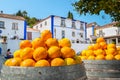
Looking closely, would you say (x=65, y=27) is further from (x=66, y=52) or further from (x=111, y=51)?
(x=66, y=52)

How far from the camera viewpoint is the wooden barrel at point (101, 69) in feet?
12.0

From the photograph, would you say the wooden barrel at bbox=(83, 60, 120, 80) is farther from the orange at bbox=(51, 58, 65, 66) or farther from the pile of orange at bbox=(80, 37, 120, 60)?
the orange at bbox=(51, 58, 65, 66)

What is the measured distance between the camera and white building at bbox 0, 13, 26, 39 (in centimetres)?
4078

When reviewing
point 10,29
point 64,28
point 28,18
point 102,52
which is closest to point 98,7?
point 102,52

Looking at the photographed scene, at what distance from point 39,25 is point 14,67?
54.6 m

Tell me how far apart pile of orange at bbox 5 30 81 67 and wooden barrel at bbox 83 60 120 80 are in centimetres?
114

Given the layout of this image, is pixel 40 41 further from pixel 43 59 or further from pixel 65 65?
pixel 65 65

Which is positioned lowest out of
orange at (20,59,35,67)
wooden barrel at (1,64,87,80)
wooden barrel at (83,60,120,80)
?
wooden barrel at (83,60,120,80)

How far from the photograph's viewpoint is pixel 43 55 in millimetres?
2355

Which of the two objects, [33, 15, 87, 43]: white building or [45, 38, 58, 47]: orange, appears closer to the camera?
[45, 38, 58, 47]: orange

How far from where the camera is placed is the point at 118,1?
25.4 ft

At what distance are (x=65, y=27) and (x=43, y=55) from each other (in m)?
49.0

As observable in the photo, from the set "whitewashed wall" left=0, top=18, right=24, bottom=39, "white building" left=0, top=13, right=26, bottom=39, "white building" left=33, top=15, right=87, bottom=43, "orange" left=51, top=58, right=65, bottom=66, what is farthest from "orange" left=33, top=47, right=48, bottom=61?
"white building" left=33, top=15, right=87, bottom=43

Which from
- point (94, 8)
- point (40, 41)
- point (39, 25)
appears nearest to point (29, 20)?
point (39, 25)
